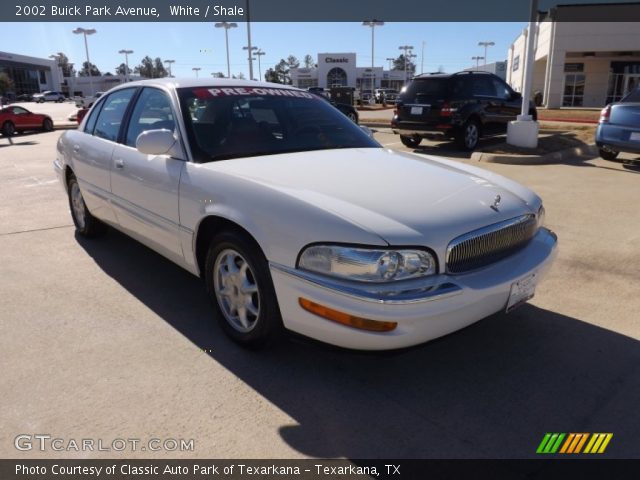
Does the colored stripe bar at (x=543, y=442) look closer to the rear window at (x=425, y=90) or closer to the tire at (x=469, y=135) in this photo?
the tire at (x=469, y=135)

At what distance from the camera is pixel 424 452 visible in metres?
2.29

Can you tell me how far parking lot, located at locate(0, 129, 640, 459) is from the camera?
241 centimetres

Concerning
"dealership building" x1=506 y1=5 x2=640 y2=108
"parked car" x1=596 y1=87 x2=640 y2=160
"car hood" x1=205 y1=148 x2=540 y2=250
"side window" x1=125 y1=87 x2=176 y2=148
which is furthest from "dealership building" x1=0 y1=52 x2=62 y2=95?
"car hood" x1=205 y1=148 x2=540 y2=250

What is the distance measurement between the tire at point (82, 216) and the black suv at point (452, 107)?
7.96m

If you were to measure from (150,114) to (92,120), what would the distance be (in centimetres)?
148

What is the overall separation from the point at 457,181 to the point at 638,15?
35326 millimetres

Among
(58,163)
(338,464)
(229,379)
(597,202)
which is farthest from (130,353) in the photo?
(597,202)

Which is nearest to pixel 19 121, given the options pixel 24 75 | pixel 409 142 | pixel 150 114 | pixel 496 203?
pixel 409 142

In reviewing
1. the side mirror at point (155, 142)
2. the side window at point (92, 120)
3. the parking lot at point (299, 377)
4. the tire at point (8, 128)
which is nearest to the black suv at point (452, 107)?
the parking lot at point (299, 377)

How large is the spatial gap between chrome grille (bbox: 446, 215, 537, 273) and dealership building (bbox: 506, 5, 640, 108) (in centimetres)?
3429

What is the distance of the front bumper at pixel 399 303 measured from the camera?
237 centimetres

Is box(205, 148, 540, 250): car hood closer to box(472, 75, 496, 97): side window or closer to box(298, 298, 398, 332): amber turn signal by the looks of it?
box(298, 298, 398, 332): amber turn signal

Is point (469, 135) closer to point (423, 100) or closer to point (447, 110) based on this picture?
point (447, 110)

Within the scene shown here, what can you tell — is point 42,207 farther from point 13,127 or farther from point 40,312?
point 13,127
